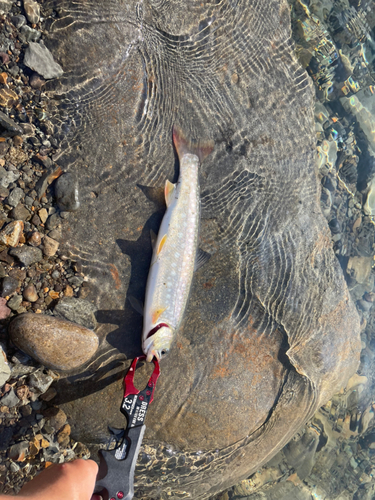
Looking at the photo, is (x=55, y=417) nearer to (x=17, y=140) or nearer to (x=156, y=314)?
(x=156, y=314)

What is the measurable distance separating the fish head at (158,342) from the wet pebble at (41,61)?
3335mm

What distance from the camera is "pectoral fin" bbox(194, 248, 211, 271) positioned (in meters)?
4.30

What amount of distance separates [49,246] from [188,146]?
2.26 metres

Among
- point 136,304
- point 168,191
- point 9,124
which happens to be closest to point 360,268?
point 168,191

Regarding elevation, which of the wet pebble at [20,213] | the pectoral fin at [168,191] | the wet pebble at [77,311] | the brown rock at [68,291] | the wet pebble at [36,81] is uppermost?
the wet pebble at [36,81]

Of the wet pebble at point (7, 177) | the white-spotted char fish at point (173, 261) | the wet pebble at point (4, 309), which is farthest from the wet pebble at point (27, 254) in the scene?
the white-spotted char fish at point (173, 261)

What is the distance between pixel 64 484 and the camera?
2.68 m

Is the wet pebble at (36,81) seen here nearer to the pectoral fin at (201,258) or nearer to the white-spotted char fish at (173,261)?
the white-spotted char fish at (173,261)

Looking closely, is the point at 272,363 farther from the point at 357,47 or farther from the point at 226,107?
the point at 357,47

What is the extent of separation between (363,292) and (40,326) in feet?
22.1

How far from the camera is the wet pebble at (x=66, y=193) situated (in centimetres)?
396

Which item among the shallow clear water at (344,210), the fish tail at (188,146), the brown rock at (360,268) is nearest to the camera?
the fish tail at (188,146)

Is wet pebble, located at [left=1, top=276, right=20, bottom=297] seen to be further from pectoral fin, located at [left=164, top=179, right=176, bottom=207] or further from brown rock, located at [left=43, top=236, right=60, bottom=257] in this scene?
pectoral fin, located at [left=164, top=179, right=176, bottom=207]

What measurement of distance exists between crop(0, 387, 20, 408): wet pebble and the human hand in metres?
0.98
